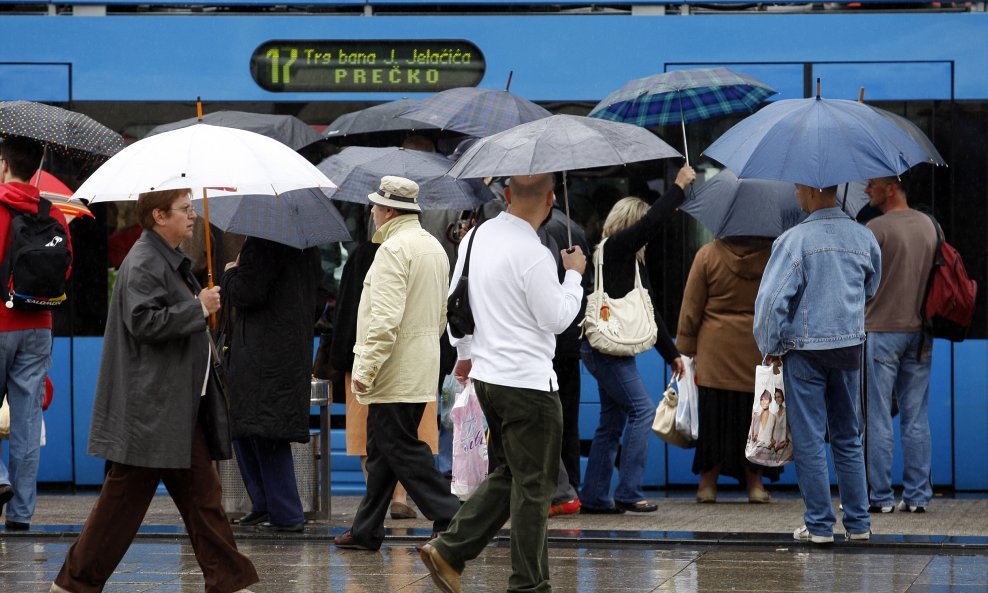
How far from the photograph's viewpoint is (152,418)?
5531mm

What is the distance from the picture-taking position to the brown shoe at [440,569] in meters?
5.64

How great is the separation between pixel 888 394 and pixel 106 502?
15.6 ft

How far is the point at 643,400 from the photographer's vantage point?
846cm

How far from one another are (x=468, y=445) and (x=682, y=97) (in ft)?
8.71

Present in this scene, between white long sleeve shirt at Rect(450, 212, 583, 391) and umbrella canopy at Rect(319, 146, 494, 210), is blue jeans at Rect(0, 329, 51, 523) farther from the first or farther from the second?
white long sleeve shirt at Rect(450, 212, 583, 391)

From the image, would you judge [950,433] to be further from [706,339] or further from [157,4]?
[157,4]

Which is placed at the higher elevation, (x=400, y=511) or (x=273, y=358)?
(x=273, y=358)

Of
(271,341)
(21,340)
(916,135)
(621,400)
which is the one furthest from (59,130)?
(916,135)

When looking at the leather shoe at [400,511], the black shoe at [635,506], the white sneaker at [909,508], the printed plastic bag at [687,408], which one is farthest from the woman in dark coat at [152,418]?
the white sneaker at [909,508]

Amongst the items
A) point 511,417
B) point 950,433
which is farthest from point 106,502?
point 950,433

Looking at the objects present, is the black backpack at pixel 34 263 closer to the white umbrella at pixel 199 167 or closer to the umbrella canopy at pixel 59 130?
the umbrella canopy at pixel 59 130

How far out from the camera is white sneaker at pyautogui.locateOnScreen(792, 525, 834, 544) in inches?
285

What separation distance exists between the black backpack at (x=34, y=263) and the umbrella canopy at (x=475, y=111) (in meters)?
1.98

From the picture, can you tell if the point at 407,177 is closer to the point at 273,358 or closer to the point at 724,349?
the point at 273,358
